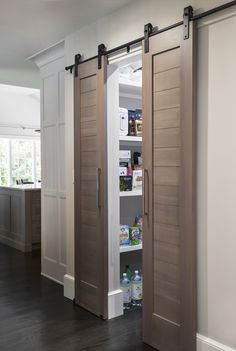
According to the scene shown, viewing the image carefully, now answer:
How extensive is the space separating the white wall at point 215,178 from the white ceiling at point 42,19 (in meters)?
0.69

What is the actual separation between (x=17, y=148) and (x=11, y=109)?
3.25ft

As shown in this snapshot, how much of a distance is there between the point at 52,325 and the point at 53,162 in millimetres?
1731

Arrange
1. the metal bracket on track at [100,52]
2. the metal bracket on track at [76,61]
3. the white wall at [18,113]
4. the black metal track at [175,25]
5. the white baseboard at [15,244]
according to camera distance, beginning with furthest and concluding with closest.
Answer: the white wall at [18,113], the white baseboard at [15,244], the metal bracket on track at [76,61], the metal bracket on track at [100,52], the black metal track at [175,25]

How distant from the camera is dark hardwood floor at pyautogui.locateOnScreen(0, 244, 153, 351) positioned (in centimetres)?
261

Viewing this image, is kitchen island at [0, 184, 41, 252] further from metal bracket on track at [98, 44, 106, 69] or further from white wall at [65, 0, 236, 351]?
white wall at [65, 0, 236, 351]

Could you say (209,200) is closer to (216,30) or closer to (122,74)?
(216,30)

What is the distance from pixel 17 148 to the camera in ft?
30.2

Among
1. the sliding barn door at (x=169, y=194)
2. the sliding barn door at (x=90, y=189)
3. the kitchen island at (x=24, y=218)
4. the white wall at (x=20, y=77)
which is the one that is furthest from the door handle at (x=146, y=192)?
the kitchen island at (x=24, y=218)

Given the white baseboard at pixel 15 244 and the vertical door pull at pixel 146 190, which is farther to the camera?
the white baseboard at pixel 15 244

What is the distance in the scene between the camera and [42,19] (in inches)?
117

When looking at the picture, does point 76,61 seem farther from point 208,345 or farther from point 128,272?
point 208,345

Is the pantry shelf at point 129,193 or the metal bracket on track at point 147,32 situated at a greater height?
the metal bracket on track at point 147,32

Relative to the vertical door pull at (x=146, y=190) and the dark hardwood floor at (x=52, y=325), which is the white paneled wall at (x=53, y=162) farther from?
the vertical door pull at (x=146, y=190)

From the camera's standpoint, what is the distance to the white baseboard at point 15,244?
17.5 ft
